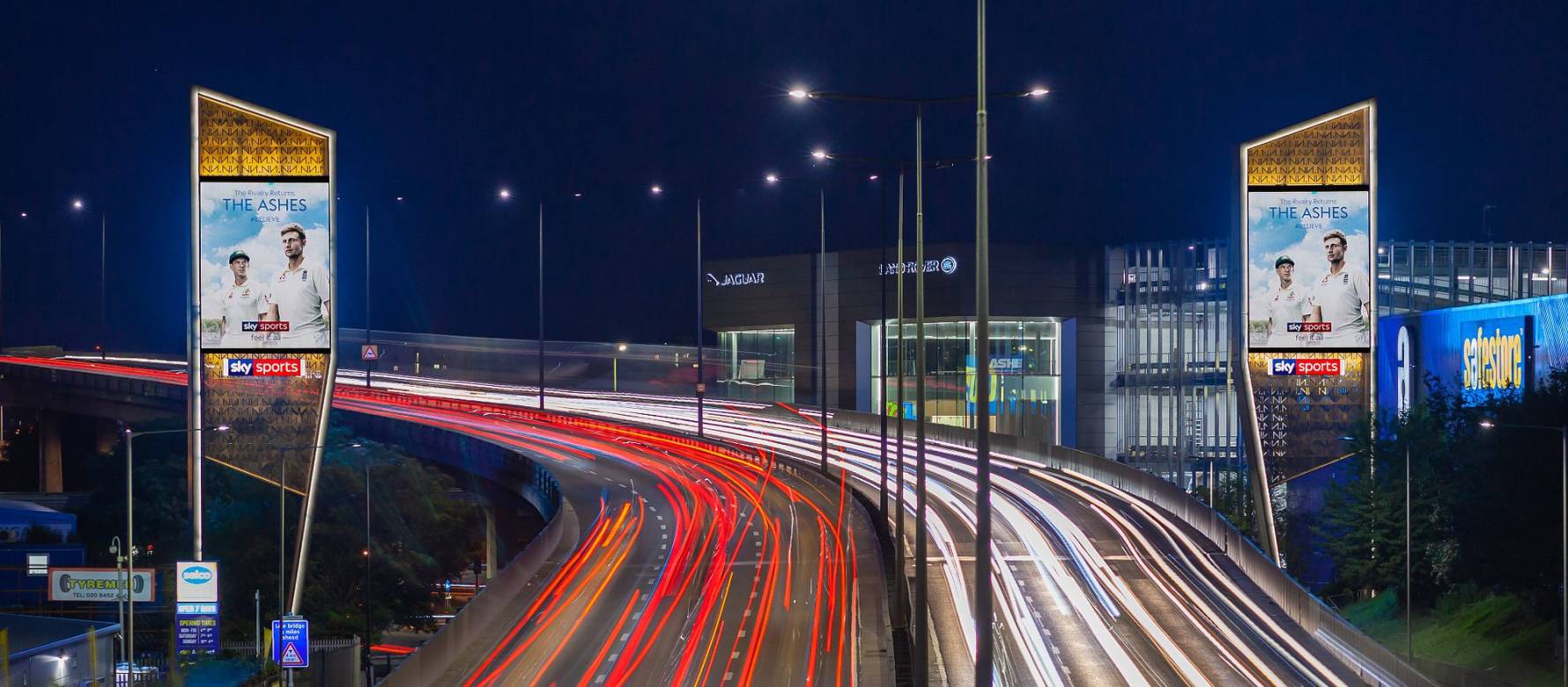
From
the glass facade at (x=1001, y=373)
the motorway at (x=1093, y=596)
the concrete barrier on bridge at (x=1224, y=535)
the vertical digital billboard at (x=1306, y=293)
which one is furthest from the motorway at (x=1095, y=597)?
the glass facade at (x=1001, y=373)

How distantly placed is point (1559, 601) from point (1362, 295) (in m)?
14.0

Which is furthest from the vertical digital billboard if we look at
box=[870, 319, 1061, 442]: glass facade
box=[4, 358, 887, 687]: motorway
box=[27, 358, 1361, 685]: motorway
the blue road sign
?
box=[870, 319, 1061, 442]: glass facade

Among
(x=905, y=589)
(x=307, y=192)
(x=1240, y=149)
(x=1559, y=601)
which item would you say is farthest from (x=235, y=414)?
(x=1559, y=601)

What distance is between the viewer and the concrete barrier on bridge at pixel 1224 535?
1292 inches

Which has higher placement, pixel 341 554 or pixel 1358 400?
pixel 1358 400

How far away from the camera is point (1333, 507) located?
168 feet

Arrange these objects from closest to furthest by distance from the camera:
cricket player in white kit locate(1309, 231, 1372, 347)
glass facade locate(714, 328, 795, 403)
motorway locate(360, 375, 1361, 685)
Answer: motorway locate(360, 375, 1361, 685), cricket player in white kit locate(1309, 231, 1372, 347), glass facade locate(714, 328, 795, 403)

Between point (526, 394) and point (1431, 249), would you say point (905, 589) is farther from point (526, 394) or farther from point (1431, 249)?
point (526, 394)

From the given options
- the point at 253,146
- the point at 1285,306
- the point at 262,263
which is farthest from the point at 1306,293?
the point at 253,146

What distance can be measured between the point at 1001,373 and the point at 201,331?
2593 inches

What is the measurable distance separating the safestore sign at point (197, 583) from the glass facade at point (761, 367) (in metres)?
72.5

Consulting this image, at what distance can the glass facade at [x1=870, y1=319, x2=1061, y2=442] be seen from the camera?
99.4 metres

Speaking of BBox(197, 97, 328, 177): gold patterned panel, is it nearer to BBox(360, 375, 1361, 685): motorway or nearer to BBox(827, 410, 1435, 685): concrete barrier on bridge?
BBox(360, 375, 1361, 685): motorway

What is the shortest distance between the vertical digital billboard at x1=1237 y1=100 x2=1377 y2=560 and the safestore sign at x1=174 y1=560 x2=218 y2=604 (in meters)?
33.7
